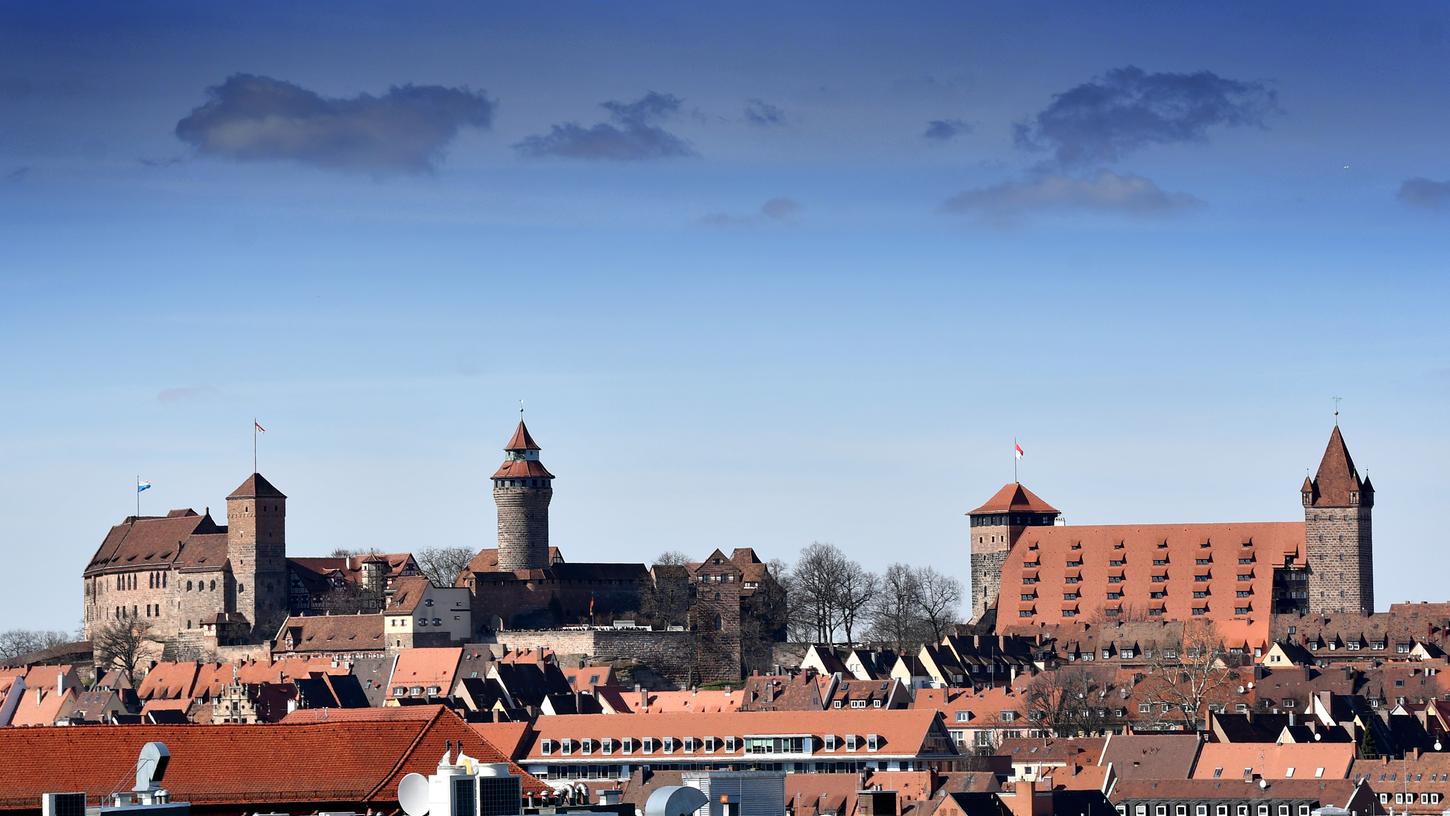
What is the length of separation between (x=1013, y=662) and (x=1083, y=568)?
14.1 metres

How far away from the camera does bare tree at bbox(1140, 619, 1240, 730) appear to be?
107438mm

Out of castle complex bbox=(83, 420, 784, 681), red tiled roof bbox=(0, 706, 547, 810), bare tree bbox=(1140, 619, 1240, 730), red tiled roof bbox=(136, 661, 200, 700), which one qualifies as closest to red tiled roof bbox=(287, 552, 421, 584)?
castle complex bbox=(83, 420, 784, 681)

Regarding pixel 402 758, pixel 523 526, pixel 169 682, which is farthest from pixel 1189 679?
pixel 402 758

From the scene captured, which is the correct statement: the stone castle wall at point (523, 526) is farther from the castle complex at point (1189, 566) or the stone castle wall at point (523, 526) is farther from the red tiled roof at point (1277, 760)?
the red tiled roof at point (1277, 760)

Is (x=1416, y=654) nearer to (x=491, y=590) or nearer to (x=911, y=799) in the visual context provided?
(x=491, y=590)

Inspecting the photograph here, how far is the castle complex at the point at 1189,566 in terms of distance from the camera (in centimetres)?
13338

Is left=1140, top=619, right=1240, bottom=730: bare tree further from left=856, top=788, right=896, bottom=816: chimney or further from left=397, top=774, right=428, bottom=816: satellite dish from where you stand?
left=397, top=774, right=428, bottom=816: satellite dish

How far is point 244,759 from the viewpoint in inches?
1559

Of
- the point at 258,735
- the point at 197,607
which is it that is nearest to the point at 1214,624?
the point at 197,607

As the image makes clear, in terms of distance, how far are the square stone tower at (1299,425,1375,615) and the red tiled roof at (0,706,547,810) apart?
9615cm

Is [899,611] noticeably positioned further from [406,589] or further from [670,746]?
[670,746]

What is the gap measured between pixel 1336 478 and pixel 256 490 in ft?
151

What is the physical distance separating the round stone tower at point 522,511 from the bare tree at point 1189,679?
1120 inches

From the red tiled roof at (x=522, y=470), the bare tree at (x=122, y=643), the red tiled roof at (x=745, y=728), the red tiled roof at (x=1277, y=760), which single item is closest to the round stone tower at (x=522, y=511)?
the red tiled roof at (x=522, y=470)
